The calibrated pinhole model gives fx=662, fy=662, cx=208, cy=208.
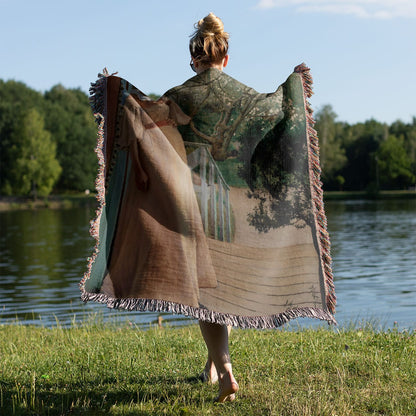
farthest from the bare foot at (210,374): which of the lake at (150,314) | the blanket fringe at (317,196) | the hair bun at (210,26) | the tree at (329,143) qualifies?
the tree at (329,143)

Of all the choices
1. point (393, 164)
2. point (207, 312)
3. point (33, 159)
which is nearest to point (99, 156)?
point (207, 312)

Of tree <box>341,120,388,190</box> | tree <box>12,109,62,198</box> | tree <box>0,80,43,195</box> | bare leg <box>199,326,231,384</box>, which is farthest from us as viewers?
tree <box>341,120,388,190</box>

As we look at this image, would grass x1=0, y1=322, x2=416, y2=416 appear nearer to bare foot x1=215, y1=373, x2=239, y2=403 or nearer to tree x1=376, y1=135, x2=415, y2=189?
bare foot x1=215, y1=373, x2=239, y2=403

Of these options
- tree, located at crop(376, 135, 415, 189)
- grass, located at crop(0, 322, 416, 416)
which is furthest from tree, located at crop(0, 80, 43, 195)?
grass, located at crop(0, 322, 416, 416)

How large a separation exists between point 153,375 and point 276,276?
1204 millimetres

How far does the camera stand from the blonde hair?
402 centimetres

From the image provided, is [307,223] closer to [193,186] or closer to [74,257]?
[193,186]

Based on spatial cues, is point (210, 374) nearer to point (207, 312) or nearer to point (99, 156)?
point (207, 312)

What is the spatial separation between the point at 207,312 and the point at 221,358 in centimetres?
28

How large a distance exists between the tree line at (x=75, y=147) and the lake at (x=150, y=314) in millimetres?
19754

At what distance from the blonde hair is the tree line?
4354 cm

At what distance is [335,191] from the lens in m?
93.0

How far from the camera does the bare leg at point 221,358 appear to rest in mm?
3922

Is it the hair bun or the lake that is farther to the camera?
the lake
